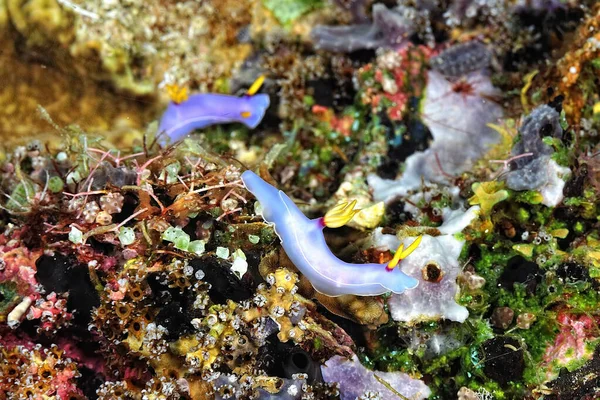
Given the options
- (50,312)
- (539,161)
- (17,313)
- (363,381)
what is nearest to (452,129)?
(539,161)

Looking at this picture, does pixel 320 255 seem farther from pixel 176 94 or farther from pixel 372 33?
pixel 372 33

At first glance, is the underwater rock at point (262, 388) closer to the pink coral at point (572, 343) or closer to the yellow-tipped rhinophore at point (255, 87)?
the pink coral at point (572, 343)

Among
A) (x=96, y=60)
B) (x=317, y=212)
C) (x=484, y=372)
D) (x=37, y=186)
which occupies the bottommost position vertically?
(x=484, y=372)

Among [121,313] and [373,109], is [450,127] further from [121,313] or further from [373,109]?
[121,313]

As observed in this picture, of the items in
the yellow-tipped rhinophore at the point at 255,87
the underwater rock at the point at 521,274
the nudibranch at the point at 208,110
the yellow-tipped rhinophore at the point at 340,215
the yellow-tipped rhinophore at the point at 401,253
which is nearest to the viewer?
the yellow-tipped rhinophore at the point at 401,253

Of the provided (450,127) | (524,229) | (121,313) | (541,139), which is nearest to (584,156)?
(541,139)

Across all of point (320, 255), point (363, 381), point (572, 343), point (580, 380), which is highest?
point (320, 255)

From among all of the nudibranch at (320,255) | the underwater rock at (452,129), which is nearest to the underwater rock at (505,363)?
the nudibranch at (320,255)

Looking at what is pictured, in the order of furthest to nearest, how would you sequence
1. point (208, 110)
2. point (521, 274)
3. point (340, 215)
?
point (208, 110), point (521, 274), point (340, 215)
